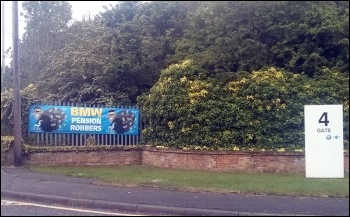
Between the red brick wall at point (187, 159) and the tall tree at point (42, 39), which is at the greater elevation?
the tall tree at point (42, 39)

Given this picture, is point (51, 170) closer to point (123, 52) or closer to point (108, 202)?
point (108, 202)

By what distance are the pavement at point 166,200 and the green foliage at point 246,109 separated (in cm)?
397

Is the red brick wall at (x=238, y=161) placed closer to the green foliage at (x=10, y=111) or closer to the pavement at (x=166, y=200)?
the pavement at (x=166, y=200)

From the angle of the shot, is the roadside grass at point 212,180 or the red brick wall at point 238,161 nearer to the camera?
the roadside grass at point 212,180

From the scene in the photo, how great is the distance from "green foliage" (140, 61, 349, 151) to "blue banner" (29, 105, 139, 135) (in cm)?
125

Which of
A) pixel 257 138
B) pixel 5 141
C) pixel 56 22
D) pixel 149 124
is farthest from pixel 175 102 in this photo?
pixel 56 22

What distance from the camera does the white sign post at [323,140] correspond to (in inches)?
375

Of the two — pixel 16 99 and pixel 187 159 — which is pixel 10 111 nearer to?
pixel 16 99

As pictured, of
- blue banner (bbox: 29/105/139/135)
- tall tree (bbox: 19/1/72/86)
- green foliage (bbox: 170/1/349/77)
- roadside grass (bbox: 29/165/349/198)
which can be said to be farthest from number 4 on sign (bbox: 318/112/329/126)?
tall tree (bbox: 19/1/72/86)

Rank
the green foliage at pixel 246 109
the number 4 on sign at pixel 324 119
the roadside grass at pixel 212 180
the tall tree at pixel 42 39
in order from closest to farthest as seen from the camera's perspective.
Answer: the number 4 on sign at pixel 324 119
the roadside grass at pixel 212 180
the green foliage at pixel 246 109
the tall tree at pixel 42 39

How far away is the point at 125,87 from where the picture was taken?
18422mm

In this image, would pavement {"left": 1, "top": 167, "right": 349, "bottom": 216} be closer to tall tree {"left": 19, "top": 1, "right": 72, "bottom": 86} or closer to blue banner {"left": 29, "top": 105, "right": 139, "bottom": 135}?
blue banner {"left": 29, "top": 105, "right": 139, "bottom": 135}

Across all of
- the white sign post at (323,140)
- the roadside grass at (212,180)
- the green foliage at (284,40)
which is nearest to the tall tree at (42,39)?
the green foliage at (284,40)

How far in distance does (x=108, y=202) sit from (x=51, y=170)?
15.6 ft
